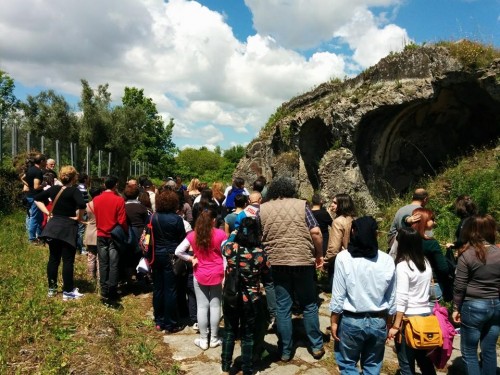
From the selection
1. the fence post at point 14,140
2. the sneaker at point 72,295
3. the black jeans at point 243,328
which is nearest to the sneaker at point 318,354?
the black jeans at point 243,328

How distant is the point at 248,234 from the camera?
12.8ft

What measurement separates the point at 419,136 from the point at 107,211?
9.51m

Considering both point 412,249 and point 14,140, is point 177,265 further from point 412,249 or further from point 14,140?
point 14,140

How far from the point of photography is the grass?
3834mm

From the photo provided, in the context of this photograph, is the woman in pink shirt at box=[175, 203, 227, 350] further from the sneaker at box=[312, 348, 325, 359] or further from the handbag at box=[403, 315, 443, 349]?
the handbag at box=[403, 315, 443, 349]

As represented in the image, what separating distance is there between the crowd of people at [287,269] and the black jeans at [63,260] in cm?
2

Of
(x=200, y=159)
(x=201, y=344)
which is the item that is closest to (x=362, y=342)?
(x=201, y=344)

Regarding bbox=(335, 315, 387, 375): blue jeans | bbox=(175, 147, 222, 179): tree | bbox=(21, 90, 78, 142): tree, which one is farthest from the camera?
bbox=(175, 147, 222, 179): tree

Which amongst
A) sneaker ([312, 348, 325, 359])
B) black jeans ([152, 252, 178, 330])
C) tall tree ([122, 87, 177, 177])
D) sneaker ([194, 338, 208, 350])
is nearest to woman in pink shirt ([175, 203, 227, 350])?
sneaker ([194, 338, 208, 350])

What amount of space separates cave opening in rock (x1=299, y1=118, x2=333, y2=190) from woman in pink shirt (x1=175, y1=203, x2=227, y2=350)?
411 inches

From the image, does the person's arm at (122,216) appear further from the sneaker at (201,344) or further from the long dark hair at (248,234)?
the long dark hair at (248,234)

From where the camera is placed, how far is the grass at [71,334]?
3.83 m

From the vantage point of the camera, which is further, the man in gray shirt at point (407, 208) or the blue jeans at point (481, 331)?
the man in gray shirt at point (407, 208)

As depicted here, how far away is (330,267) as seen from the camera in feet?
18.9
